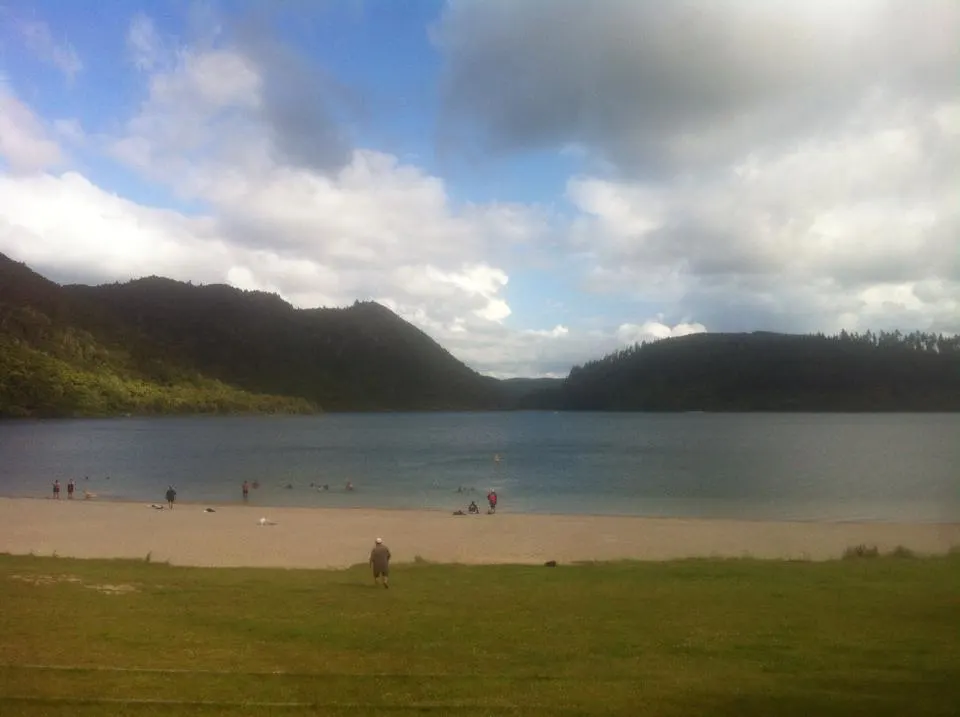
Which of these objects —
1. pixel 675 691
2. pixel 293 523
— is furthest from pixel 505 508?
pixel 675 691

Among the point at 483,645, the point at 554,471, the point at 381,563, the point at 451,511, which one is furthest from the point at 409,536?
the point at 554,471

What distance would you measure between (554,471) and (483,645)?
7182cm

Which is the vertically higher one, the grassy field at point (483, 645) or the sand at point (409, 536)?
the grassy field at point (483, 645)

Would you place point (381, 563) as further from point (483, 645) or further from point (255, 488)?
point (255, 488)

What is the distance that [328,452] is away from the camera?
11319 centimetres

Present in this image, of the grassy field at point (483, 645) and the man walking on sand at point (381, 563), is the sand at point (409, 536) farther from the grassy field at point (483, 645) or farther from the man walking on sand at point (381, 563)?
the grassy field at point (483, 645)

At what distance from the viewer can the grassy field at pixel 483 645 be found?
9.25 meters

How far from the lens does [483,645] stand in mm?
11961

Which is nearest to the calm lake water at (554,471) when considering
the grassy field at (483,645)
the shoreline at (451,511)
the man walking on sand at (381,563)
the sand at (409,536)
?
the shoreline at (451,511)

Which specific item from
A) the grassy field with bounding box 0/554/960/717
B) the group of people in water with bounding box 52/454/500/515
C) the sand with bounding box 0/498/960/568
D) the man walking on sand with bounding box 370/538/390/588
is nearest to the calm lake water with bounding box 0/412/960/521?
the group of people in water with bounding box 52/454/500/515

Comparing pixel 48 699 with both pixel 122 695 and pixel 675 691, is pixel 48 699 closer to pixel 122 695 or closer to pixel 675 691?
pixel 122 695

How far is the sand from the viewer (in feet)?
95.6

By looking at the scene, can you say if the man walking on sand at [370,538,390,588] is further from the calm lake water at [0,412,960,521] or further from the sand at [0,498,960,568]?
the calm lake water at [0,412,960,521]

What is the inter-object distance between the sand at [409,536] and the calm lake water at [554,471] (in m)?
8.39
